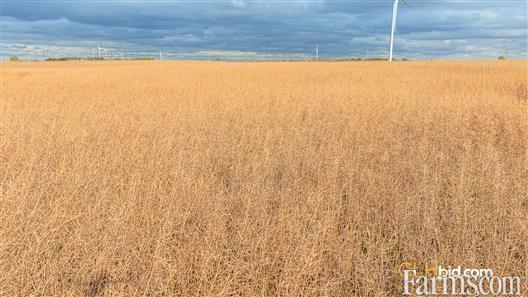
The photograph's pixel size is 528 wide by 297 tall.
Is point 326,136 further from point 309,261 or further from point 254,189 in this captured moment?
point 309,261

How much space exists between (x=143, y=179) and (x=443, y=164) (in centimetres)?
494

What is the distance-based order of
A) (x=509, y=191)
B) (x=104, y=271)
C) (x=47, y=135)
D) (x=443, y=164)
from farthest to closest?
(x=47, y=135) → (x=443, y=164) → (x=509, y=191) → (x=104, y=271)

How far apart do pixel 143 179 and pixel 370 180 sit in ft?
11.1

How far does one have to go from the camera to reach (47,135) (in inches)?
301

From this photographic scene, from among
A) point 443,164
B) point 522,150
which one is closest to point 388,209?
point 443,164

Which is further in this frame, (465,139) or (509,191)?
(465,139)

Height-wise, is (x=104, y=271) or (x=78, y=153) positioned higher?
(x=78, y=153)

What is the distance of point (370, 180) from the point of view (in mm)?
5207

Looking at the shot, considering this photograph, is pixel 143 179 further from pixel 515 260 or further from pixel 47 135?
pixel 515 260

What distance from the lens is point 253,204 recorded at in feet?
14.6

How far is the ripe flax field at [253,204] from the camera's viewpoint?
323cm

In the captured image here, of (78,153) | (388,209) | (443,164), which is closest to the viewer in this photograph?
(388,209)

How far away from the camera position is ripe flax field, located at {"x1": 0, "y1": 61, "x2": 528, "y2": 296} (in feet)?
10.6

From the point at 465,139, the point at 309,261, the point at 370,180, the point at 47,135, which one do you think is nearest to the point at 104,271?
the point at 309,261
